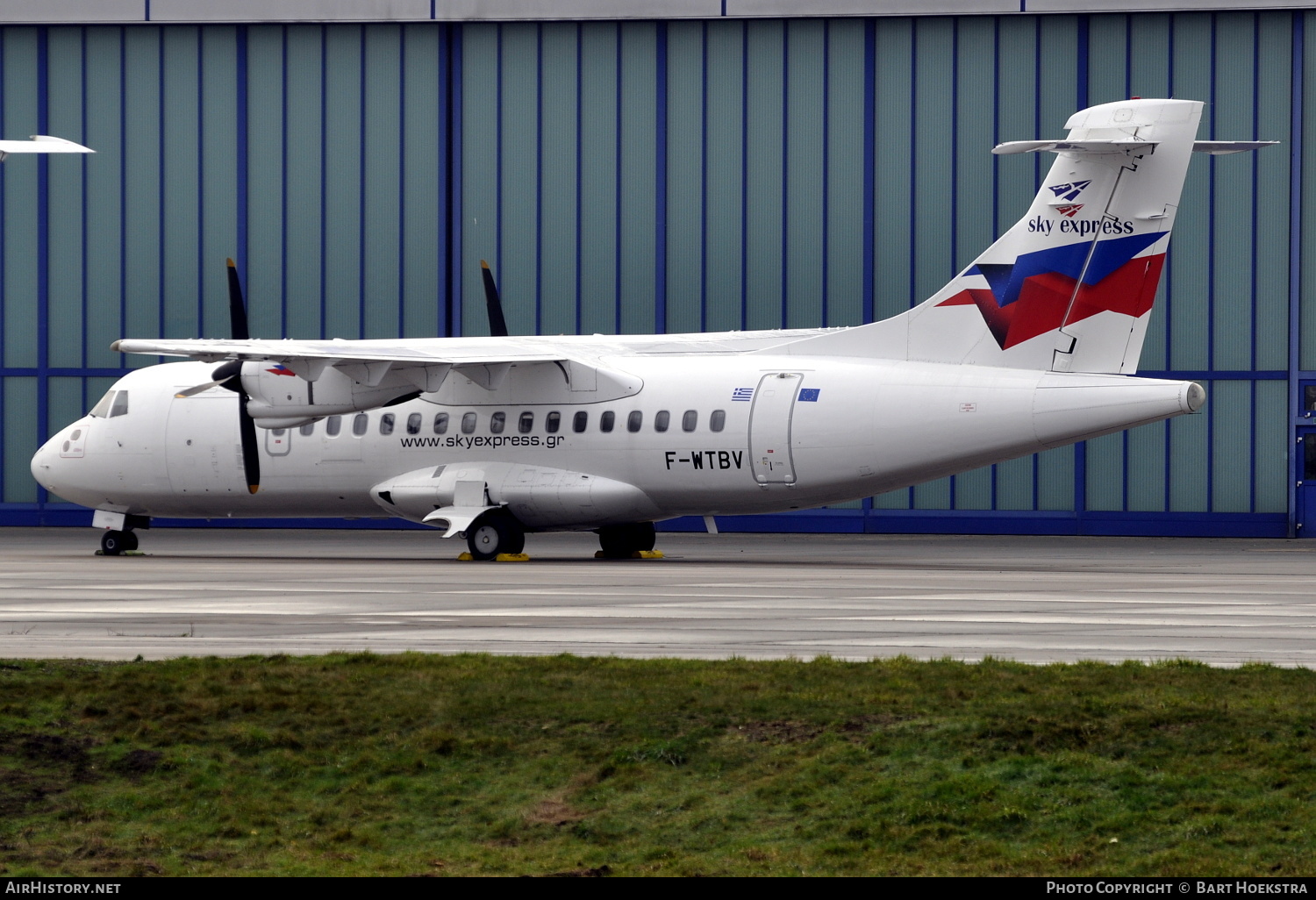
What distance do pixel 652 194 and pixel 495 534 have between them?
51.2 ft

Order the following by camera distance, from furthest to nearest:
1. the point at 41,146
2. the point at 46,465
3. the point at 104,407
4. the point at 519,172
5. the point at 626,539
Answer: the point at 519,172
the point at 46,465
the point at 104,407
the point at 626,539
the point at 41,146

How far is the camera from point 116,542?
31.5 m

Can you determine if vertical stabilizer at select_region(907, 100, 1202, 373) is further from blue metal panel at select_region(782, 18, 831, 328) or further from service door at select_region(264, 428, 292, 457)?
blue metal panel at select_region(782, 18, 831, 328)

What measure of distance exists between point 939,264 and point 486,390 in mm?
15644

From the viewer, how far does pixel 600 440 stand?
28.1 meters

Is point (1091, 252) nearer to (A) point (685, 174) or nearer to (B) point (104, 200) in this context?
(A) point (685, 174)

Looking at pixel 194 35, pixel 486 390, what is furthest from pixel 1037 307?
pixel 194 35

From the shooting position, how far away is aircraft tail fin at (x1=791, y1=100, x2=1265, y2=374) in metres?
24.8

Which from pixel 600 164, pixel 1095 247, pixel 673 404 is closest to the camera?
pixel 1095 247

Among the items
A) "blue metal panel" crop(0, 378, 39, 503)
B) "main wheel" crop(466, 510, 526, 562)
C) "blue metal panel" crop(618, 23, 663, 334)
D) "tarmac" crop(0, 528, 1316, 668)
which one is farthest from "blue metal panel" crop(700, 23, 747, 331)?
"blue metal panel" crop(0, 378, 39, 503)

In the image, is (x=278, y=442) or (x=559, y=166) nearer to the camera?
(x=278, y=442)

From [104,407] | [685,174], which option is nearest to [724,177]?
[685,174]

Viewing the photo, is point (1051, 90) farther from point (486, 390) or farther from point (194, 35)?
point (194, 35)

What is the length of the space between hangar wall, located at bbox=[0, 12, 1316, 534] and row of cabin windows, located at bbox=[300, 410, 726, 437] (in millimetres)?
12436
